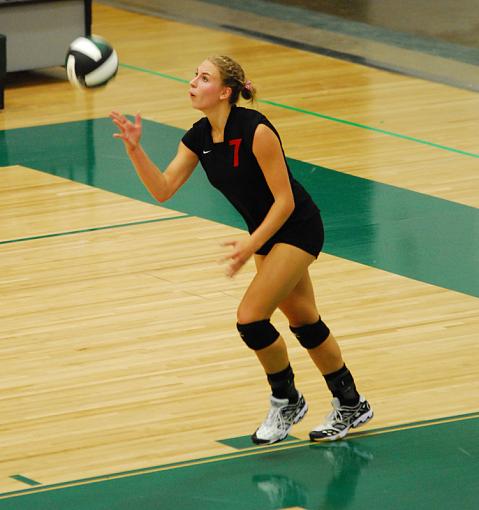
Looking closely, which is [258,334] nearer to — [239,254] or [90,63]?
[239,254]

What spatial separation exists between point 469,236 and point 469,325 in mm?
1533

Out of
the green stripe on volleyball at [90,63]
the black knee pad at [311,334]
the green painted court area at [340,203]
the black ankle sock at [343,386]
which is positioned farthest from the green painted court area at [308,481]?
the green stripe on volleyball at [90,63]

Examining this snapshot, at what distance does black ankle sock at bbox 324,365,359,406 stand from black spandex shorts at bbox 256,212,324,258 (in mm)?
529

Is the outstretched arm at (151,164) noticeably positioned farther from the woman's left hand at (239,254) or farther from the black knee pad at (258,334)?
the black knee pad at (258,334)

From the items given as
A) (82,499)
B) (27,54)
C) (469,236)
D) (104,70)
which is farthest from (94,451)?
(27,54)

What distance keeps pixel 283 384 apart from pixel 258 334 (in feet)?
1.02

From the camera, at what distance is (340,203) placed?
9.44 metres

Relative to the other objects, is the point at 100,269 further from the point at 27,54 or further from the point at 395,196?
the point at 27,54

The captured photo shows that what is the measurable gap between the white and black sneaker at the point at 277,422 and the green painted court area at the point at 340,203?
2085mm

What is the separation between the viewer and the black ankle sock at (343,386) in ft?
19.4

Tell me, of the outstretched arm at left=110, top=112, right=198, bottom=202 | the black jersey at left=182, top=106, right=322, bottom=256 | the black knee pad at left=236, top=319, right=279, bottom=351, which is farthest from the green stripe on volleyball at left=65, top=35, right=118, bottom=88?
the black knee pad at left=236, top=319, right=279, bottom=351

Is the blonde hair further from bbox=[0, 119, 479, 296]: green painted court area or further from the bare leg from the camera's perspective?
bbox=[0, 119, 479, 296]: green painted court area

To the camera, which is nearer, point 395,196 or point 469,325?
point 469,325

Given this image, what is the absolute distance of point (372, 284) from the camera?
25.9ft
